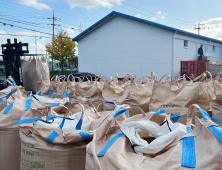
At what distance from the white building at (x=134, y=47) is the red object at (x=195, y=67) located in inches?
69.7

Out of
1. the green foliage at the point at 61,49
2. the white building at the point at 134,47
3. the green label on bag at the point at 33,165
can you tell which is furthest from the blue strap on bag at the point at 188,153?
the green foliage at the point at 61,49

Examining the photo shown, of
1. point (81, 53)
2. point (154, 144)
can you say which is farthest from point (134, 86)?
point (81, 53)

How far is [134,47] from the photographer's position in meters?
16.0

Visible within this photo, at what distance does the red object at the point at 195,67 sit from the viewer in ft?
37.7

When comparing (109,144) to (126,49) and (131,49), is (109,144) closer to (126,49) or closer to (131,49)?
(131,49)

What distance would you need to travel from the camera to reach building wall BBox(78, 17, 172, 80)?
14.7m

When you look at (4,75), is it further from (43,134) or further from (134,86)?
(43,134)

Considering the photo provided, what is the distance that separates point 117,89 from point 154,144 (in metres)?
2.32

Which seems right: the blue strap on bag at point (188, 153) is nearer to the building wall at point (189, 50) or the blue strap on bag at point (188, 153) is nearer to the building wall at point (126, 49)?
the building wall at point (126, 49)

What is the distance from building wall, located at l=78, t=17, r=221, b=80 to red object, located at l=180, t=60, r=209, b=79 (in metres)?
1.82

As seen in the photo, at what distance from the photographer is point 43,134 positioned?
5.56 feet

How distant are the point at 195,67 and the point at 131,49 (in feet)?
19.2

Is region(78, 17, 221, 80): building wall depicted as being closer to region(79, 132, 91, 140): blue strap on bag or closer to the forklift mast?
the forklift mast

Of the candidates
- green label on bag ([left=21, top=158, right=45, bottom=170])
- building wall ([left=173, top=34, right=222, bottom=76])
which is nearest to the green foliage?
building wall ([left=173, top=34, right=222, bottom=76])
